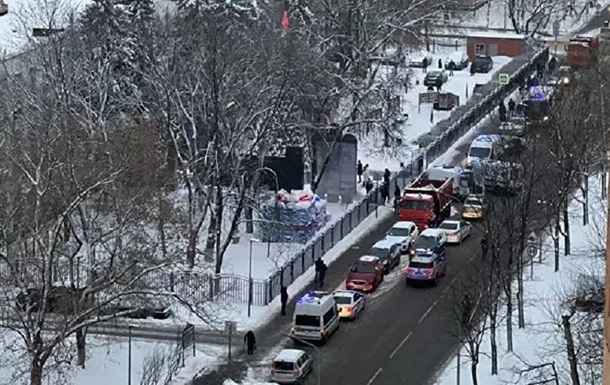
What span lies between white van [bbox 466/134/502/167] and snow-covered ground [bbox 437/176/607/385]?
6095 millimetres

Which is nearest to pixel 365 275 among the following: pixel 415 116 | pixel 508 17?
pixel 415 116

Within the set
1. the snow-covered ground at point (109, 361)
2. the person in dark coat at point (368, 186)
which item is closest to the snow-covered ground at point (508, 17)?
the person in dark coat at point (368, 186)

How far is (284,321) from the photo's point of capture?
41188mm

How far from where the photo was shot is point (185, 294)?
136 feet

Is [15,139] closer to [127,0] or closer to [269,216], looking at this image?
[269,216]

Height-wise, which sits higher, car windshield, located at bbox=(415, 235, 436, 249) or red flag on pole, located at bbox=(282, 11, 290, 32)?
red flag on pole, located at bbox=(282, 11, 290, 32)

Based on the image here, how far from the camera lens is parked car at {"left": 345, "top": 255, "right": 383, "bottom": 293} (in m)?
43.4

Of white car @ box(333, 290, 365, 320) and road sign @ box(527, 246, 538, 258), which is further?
road sign @ box(527, 246, 538, 258)

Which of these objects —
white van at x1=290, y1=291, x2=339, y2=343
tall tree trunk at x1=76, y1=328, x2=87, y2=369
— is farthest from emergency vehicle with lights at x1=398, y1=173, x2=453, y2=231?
tall tree trunk at x1=76, y1=328, x2=87, y2=369

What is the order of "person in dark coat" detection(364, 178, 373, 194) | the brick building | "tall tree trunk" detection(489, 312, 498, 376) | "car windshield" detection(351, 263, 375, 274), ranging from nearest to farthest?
1. "tall tree trunk" detection(489, 312, 498, 376)
2. "car windshield" detection(351, 263, 375, 274)
3. "person in dark coat" detection(364, 178, 373, 194)
4. the brick building

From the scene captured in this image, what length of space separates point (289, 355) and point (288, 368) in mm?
389

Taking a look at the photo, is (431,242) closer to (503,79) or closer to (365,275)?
(365,275)

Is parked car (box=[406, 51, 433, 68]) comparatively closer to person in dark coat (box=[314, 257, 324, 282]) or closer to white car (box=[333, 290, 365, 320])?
person in dark coat (box=[314, 257, 324, 282])

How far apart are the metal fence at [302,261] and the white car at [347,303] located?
2.19 metres
